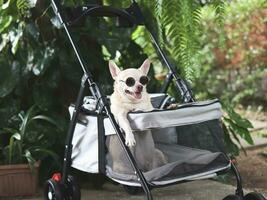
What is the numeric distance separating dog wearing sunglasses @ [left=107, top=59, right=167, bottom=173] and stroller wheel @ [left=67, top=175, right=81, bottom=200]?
0.38 m

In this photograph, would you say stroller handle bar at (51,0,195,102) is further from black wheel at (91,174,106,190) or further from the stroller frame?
black wheel at (91,174,106,190)

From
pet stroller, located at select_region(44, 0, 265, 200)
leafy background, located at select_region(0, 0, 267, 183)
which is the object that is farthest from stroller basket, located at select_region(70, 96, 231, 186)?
leafy background, located at select_region(0, 0, 267, 183)

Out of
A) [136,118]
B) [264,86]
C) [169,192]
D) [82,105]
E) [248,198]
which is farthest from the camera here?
[264,86]

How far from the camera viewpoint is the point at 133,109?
242 cm

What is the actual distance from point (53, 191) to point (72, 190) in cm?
10

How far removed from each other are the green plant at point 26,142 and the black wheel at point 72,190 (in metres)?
0.42

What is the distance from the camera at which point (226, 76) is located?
21.5 feet

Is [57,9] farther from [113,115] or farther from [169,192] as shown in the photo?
[169,192]

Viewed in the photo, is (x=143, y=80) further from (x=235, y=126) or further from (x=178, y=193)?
(x=235, y=126)

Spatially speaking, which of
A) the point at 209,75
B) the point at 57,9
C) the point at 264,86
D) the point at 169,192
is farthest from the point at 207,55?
the point at 57,9

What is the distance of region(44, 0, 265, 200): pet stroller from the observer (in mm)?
2270

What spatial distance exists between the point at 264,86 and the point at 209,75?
2.33 ft

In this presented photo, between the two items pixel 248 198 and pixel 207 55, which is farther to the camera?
pixel 207 55

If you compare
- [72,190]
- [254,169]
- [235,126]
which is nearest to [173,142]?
[72,190]
